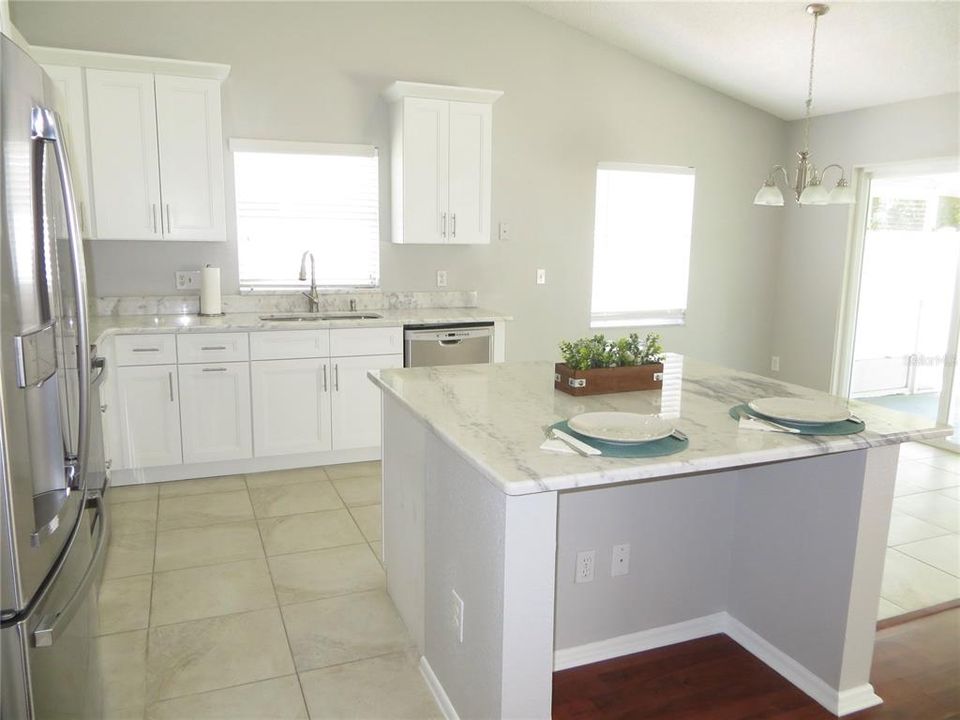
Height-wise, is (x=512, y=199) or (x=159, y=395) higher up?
(x=512, y=199)

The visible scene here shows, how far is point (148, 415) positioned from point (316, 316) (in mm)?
1165

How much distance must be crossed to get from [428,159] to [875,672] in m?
3.55

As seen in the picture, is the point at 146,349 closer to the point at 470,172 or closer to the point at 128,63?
the point at 128,63

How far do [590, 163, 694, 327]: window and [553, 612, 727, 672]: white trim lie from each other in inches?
126

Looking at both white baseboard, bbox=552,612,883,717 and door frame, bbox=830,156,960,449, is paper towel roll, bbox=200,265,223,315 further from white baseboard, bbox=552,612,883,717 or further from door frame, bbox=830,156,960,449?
door frame, bbox=830,156,960,449

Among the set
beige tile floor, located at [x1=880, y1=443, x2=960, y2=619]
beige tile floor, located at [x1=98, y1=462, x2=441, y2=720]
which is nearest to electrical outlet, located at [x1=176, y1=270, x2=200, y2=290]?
beige tile floor, located at [x1=98, y1=462, x2=441, y2=720]

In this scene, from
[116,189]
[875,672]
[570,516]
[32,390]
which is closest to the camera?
[32,390]

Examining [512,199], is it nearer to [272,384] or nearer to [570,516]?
[272,384]

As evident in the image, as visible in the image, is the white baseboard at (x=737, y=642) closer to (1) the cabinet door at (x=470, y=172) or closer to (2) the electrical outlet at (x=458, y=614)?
(2) the electrical outlet at (x=458, y=614)

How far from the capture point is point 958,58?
411 cm

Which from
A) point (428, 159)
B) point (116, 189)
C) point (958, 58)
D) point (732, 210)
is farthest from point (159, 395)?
point (958, 58)

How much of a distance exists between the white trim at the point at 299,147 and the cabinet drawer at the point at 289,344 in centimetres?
123

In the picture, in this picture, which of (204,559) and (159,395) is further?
(159,395)

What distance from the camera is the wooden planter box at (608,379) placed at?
2.31 meters
